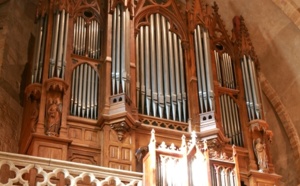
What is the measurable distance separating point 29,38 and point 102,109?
4153 millimetres

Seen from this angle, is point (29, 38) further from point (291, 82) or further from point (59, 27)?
point (291, 82)

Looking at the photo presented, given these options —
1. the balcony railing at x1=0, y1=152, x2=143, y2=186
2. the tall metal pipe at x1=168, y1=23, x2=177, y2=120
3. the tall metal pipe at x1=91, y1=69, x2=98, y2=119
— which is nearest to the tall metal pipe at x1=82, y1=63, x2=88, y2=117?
the tall metal pipe at x1=91, y1=69, x2=98, y2=119

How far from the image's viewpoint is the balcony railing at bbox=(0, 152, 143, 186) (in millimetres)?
9930

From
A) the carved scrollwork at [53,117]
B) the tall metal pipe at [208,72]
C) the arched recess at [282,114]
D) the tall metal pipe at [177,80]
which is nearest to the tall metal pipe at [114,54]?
the carved scrollwork at [53,117]

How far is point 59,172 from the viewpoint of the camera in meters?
10.5

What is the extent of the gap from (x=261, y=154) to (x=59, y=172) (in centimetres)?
528

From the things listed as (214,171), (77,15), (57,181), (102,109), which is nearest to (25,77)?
(77,15)

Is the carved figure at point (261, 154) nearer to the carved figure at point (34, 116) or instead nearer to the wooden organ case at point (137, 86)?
the wooden organ case at point (137, 86)

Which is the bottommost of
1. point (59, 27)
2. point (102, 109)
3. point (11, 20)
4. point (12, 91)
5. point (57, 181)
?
point (57, 181)

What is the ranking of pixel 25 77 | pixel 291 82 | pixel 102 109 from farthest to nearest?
pixel 291 82 → pixel 25 77 → pixel 102 109

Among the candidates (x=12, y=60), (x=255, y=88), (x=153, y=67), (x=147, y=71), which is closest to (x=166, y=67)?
(x=153, y=67)

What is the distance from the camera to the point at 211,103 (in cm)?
1402

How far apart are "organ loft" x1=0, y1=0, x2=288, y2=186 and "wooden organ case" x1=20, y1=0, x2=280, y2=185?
0.08 ft

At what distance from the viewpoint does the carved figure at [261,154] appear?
13664 millimetres
